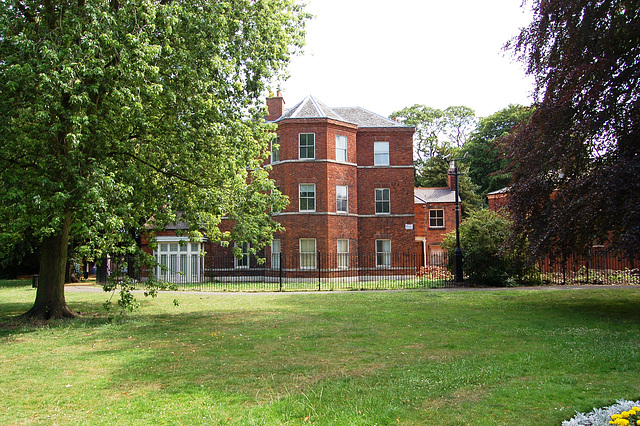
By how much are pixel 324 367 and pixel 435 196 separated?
38.8 meters

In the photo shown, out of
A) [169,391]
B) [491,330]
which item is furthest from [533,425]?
[491,330]

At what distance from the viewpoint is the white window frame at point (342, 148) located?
32.5 m

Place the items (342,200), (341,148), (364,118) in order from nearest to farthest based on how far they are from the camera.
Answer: (342,200) < (341,148) < (364,118)

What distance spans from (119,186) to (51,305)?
5204 millimetres

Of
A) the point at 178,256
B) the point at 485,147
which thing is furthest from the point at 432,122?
the point at 178,256

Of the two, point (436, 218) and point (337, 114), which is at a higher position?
point (337, 114)

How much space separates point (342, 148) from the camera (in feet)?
107

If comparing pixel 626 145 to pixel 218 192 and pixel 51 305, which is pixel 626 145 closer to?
pixel 218 192

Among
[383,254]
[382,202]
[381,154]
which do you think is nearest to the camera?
[383,254]

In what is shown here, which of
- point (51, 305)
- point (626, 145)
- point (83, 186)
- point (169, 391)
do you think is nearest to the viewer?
point (169, 391)

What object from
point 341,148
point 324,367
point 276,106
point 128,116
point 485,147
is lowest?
point 324,367

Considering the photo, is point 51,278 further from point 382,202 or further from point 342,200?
point 382,202

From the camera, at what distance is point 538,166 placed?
46.4 ft

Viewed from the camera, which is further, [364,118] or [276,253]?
[364,118]
